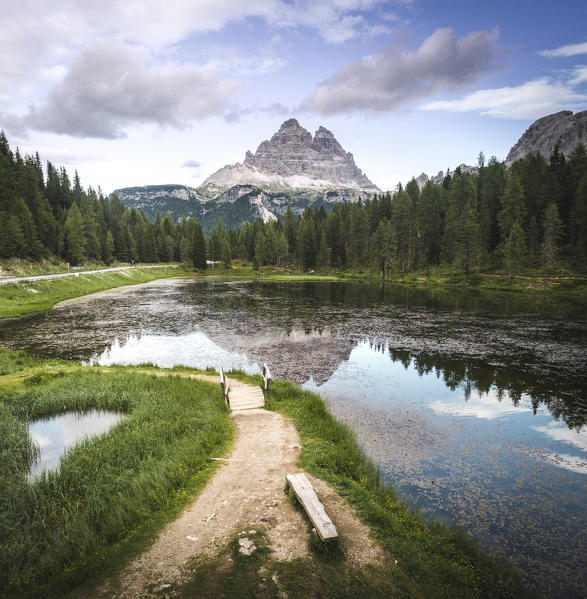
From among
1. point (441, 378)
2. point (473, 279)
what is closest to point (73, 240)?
point (441, 378)

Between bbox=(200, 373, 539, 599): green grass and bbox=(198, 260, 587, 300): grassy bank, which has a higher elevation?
bbox=(198, 260, 587, 300): grassy bank

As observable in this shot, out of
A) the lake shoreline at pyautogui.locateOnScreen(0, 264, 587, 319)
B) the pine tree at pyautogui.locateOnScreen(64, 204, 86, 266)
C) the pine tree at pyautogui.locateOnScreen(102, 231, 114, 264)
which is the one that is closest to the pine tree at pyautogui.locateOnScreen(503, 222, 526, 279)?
the lake shoreline at pyautogui.locateOnScreen(0, 264, 587, 319)

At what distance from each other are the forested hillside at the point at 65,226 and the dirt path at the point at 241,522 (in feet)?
278

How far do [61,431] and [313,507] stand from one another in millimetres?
12744

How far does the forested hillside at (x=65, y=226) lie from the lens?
79.8 m

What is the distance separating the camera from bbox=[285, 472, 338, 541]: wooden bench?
758cm

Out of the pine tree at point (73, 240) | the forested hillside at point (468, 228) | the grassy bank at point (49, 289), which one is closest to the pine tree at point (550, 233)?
the forested hillside at point (468, 228)

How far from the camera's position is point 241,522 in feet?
28.2

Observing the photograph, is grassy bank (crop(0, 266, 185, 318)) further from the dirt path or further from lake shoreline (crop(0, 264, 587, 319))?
the dirt path

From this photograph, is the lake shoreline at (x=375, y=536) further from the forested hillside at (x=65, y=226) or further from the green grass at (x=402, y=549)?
the forested hillside at (x=65, y=226)

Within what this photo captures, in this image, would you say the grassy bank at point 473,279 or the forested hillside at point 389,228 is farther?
the forested hillside at point 389,228

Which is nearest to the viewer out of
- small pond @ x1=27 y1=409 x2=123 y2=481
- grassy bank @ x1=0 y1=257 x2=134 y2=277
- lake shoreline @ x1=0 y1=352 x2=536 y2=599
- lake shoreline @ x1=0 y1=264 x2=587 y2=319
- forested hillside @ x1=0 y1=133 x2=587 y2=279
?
lake shoreline @ x1=0 y1=352 x2=536 y2=599

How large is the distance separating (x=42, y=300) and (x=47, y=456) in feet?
168

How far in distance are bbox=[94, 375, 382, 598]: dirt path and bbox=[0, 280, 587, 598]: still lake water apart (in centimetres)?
323
